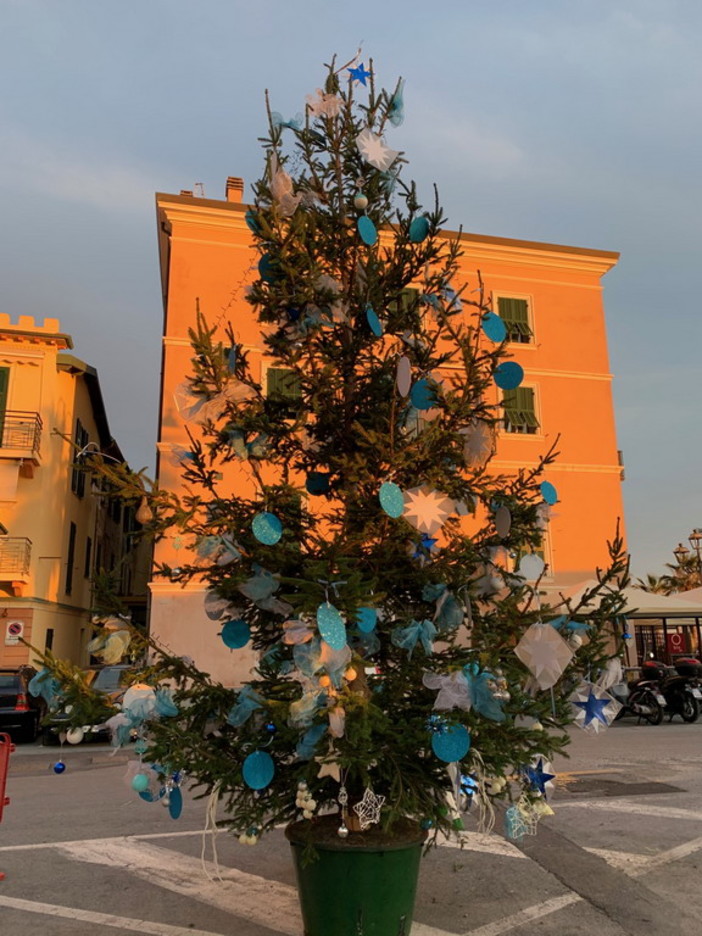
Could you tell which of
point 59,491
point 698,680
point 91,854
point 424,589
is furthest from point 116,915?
point 59,491

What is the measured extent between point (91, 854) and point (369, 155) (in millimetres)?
5791

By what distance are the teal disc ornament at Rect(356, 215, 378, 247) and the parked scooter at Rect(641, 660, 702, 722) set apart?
14263mm

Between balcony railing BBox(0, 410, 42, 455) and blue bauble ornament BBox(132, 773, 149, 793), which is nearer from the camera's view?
blue bauble ornament BBox(132, 773, 149, 793)

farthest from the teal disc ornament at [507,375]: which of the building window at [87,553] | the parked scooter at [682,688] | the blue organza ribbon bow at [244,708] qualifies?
the building window at [87,553]

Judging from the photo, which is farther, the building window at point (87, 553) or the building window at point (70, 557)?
the building window at point (87, 553)

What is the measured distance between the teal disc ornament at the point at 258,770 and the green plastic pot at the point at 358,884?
39 centimetres

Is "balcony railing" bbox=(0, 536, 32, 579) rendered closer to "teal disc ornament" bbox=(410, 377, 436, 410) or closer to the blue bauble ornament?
the blue bauble ornament

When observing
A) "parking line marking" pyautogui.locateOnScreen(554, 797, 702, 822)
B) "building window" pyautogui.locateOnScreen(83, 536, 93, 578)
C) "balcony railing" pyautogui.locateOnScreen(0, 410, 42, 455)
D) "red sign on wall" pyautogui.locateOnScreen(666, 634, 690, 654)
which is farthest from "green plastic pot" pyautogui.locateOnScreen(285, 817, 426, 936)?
"building window" pyautogui.locateOnScreen(83, 536, 93, 578)

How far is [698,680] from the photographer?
15500 mm

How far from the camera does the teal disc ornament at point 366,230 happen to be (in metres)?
4.26

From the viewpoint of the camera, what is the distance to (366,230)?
4.28 metres

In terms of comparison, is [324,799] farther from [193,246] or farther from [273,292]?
[193,246]

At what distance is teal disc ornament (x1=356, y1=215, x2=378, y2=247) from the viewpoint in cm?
426

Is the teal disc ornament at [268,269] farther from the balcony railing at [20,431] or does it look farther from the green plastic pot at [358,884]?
the balcony railing at [20,431]
